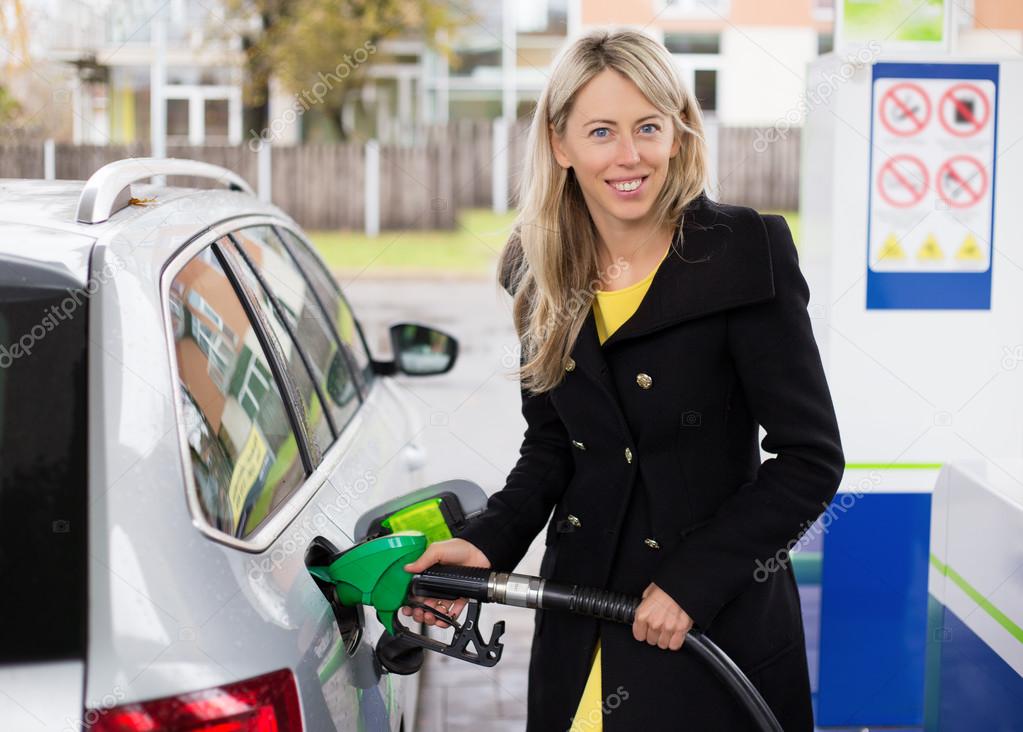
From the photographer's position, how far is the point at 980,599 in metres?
Result: 2.66

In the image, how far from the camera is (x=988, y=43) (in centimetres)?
1423

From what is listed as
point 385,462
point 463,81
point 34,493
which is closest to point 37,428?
point 34,493

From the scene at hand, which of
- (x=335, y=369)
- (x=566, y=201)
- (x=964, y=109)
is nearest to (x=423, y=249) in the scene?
(x=964, y=109)

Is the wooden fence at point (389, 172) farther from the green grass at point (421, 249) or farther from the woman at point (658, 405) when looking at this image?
the woman at point (658, 405)

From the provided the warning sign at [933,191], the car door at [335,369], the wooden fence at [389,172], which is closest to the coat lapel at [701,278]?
the car door at [335,369]

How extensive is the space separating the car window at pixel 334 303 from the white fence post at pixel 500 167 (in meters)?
18.2

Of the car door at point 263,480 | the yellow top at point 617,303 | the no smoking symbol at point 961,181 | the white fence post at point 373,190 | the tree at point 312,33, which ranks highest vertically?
the tree at point 312,33

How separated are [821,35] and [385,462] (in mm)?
27057

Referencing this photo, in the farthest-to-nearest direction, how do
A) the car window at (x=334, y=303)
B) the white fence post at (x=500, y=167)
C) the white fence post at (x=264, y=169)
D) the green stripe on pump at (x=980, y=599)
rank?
the white fence post at (x=500, y=167), the white fence post at (x=264, y=169), the car window at (x=334, y=303), the green stripe on pump at (x=980, y=599)

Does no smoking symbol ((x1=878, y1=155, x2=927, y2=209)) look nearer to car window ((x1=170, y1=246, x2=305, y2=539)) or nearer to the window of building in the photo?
car window ((x1=170, y1=246, x2=305, y2=539))

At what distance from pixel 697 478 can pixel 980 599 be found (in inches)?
36.5

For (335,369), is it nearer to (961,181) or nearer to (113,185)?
(113,185)

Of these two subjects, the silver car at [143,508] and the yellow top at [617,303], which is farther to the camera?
the yellow top at [617,303]

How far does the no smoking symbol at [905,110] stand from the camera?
3.86 metres
